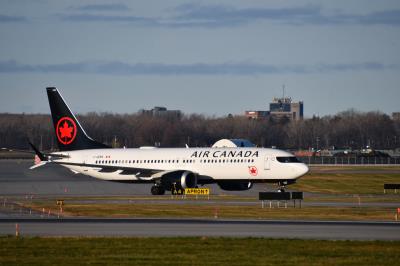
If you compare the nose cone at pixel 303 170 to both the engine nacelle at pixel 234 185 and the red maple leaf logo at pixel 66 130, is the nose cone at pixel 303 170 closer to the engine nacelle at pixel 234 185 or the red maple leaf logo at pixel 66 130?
the engine nacelle at pixel 234 185

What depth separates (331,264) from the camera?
114 feet

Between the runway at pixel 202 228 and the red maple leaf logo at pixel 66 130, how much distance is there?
119 ft

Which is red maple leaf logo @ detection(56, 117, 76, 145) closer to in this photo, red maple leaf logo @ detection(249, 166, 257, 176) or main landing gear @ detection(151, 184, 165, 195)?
main landing gear @ detection(151, 184, 165, 195)

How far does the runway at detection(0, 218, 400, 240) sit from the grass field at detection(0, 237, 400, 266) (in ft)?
9.99

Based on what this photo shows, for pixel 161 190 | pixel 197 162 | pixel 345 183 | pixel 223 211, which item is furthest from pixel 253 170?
pixel 345 183

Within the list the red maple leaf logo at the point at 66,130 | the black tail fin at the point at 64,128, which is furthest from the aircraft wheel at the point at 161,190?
the red maple leaf logo at the point at 66,130

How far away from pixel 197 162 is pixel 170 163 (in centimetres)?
282

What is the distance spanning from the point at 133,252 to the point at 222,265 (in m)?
5.06

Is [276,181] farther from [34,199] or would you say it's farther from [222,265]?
[222,265]

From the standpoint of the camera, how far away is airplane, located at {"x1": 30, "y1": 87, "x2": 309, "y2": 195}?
81188 millimetres

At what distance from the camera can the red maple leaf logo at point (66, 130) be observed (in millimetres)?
91438

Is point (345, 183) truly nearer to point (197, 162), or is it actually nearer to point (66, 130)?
point (197, 162)

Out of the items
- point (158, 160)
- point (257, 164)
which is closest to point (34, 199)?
point (158, 160)

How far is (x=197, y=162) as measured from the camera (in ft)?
275
